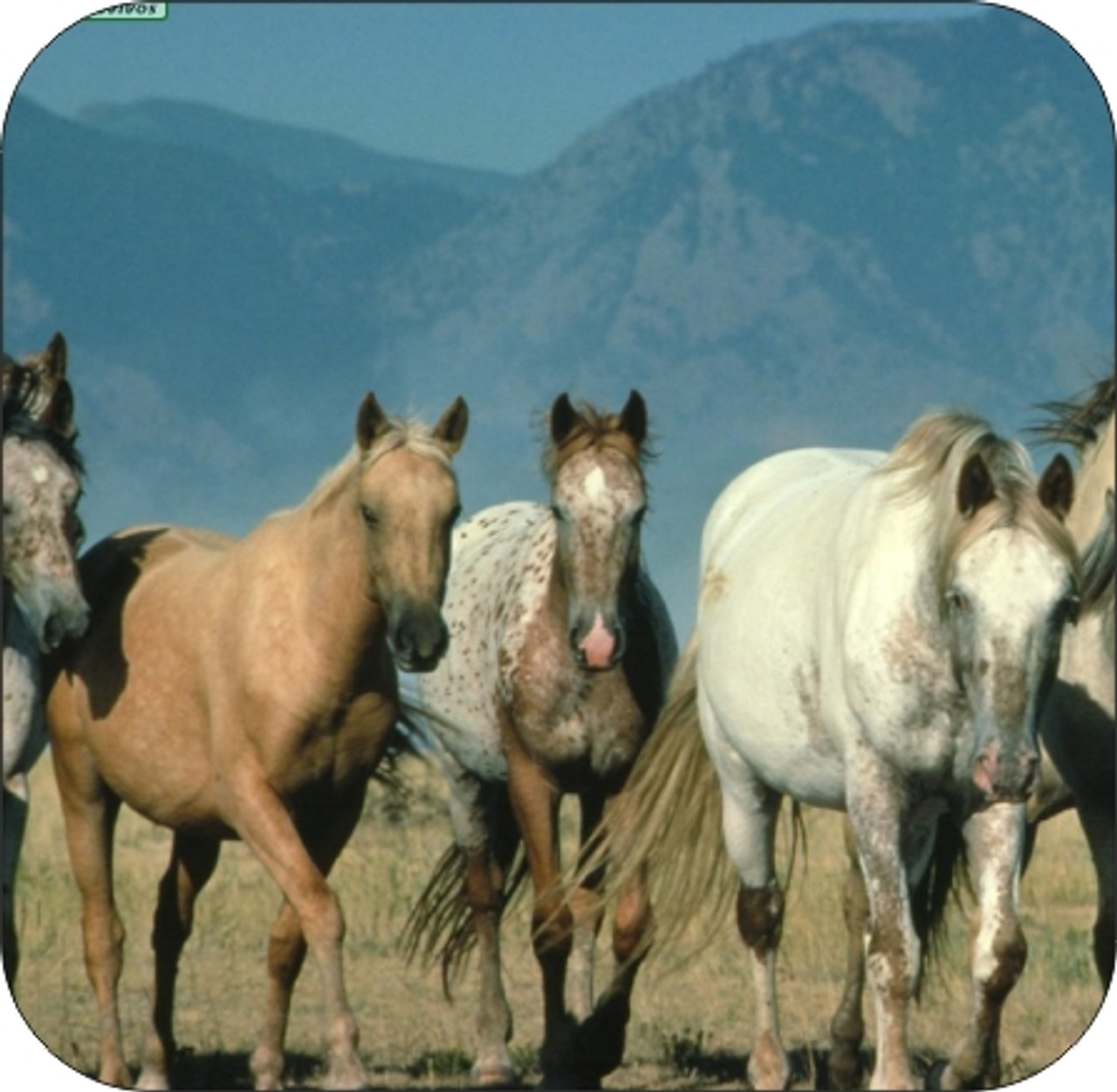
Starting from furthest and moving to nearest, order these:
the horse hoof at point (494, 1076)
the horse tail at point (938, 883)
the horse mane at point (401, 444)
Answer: the horse tail at point (938, 883), the horse hoof at point (494, 1076), the horse mane at point (401, 444)

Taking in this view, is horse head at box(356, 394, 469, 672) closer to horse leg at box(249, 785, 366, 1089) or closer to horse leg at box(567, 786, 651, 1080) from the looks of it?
horse leg at box(249, 785, 366, 1089)

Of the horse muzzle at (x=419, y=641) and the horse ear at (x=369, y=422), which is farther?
the horse ear at (x=369, y=422)

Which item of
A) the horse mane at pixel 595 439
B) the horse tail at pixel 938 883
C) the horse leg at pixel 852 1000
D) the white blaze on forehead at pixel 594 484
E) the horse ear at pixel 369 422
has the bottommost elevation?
the horse leg at pixel 852 1000

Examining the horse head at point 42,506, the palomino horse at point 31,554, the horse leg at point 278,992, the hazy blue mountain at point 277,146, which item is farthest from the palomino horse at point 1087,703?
the horse head at point 42,506

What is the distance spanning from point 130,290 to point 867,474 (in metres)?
4.87

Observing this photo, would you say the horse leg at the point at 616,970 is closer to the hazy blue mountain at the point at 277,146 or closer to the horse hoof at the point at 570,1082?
the horse hoof at the point at 570,1082

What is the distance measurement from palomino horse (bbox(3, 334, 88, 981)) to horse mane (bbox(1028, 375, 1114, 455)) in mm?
2894

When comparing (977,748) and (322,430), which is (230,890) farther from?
(977,748)

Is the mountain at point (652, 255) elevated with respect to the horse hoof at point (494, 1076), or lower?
elevated

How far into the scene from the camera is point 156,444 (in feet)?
31.8

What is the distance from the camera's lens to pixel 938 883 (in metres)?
7.75

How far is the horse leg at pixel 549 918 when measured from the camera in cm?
739

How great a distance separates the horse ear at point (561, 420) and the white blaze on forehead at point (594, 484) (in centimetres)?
21

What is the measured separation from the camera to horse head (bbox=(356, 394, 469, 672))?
20.9 feet
